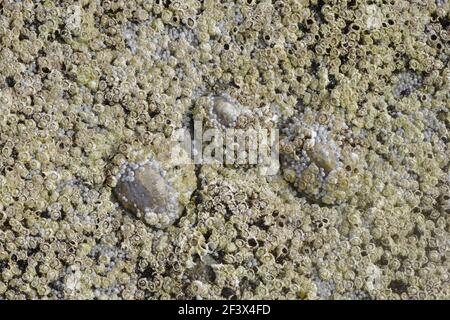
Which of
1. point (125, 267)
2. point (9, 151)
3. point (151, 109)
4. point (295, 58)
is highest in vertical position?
point (295, 58)

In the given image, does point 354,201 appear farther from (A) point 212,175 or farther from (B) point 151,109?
(B) point 151,109

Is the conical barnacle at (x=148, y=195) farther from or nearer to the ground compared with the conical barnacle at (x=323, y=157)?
nearer to the ground

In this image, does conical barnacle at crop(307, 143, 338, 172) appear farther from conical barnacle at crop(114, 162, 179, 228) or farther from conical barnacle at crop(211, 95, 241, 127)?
conical barnacle at crop(114, 162, 179, 228)

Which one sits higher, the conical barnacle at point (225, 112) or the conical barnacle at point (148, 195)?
the conical barnacle at point (225, 112)

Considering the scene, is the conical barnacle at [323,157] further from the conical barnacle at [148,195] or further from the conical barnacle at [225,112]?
the conical barnacle at [148,195]

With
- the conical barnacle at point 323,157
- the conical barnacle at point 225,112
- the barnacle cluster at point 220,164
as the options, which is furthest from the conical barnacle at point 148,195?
the conical barnacle at point 323,157

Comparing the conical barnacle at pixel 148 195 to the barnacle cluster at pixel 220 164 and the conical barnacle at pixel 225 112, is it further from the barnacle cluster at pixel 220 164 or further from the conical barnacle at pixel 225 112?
the conical barnacle at pixel 225 112

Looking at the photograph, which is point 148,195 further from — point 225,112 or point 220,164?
point 225,112

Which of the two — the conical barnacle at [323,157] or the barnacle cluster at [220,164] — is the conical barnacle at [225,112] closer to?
the barnacle cluster at [220,164]

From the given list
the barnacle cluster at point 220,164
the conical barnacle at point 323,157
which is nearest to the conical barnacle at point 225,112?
the barnacle cluster at point 220,164
